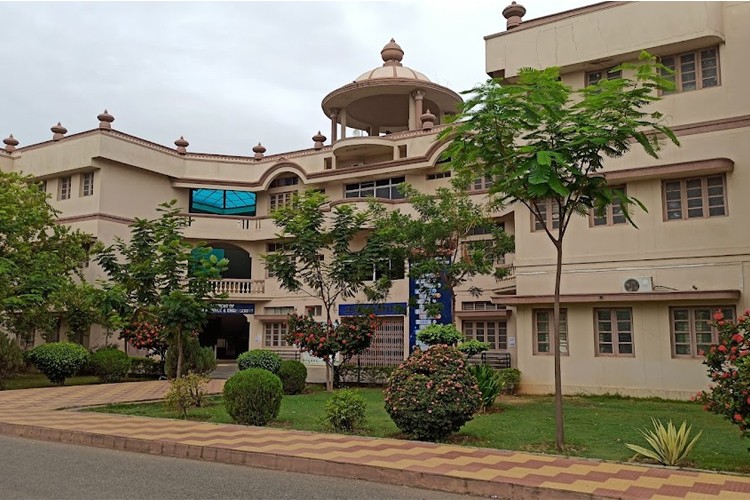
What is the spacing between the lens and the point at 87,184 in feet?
86.9

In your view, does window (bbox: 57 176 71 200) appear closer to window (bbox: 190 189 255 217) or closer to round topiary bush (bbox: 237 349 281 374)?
window (bbox: 190 189 255 217)

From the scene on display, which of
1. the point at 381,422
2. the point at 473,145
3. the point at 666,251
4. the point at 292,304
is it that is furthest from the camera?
the point at 292,304

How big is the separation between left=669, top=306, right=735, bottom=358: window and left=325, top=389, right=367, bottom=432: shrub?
26.4 ft

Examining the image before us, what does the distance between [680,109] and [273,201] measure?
18953 mm

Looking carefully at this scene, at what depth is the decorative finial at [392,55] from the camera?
30.0 m

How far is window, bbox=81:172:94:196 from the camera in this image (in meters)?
26.3

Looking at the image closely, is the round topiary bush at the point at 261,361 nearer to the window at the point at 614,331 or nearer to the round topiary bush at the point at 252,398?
the round topiary bush at the point at 252,398

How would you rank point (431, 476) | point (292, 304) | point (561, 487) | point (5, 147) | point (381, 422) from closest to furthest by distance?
point (561, 487) → point (431, 476) → point (381, 422) → point (292, 304) → point (5, 147)

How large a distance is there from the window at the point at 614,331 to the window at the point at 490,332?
20.8 ft

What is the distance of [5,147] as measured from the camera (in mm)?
29562

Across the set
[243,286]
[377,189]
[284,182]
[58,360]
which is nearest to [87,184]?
[243,286]

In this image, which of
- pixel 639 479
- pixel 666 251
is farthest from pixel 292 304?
pixel 639 479

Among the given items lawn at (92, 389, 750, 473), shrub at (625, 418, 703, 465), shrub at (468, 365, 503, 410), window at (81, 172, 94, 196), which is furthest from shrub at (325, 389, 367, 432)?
Answer: window at (81, 172, 94, 196)

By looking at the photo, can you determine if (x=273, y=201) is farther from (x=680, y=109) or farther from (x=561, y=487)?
(x=561, y=487)
